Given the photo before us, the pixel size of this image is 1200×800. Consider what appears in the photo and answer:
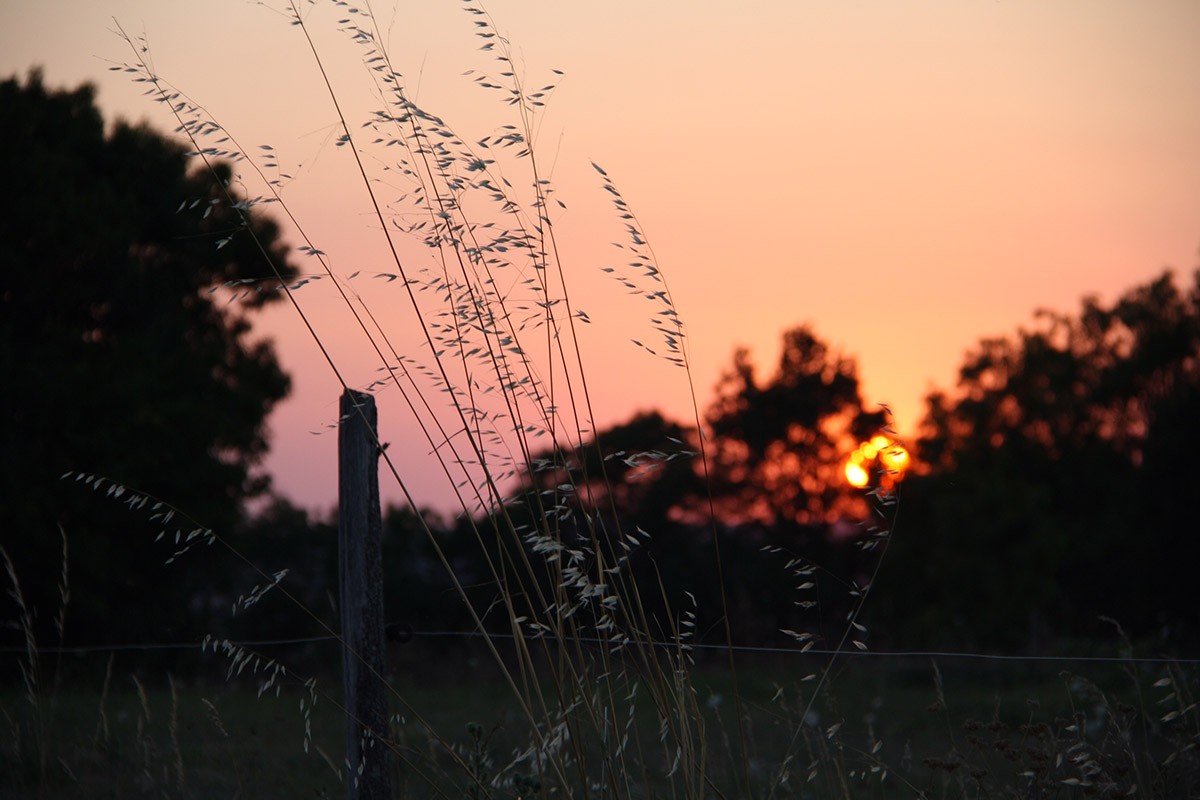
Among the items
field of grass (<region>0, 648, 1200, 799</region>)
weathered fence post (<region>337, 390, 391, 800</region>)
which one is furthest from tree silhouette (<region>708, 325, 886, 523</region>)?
weathered fence post (<region>337, 390, 391, 800</region>)

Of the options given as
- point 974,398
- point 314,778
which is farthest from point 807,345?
point 314,778

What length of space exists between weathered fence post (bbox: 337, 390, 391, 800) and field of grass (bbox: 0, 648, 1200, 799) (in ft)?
0.21

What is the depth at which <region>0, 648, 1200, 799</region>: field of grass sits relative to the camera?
220 centimetres

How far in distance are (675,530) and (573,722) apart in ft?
55.9

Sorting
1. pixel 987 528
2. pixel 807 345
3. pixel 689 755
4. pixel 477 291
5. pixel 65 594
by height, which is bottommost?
pixel 987 528

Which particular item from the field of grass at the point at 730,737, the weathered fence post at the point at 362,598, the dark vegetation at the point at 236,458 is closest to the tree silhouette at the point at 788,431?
the dark vegetation at the point at 236,458

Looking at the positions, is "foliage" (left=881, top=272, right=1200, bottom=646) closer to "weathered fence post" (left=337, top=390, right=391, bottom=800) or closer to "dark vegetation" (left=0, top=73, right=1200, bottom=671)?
"dark vegetation" (left=0, top=73, right=1200, bottom=671)

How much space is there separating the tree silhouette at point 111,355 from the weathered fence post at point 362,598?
9225 mm

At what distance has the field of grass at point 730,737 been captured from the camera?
220 cm

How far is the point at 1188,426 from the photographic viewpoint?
2395 centimetres

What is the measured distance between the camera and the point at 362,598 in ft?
7.69

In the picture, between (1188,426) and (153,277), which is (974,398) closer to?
(1188,426)

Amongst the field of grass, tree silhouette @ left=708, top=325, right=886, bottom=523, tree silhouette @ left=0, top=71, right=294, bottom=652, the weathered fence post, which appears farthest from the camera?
tree silhouette @ left=708, top=325, right=886, bottom=523

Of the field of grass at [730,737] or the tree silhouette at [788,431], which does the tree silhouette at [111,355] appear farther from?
the tree silhouette at [788,431]
